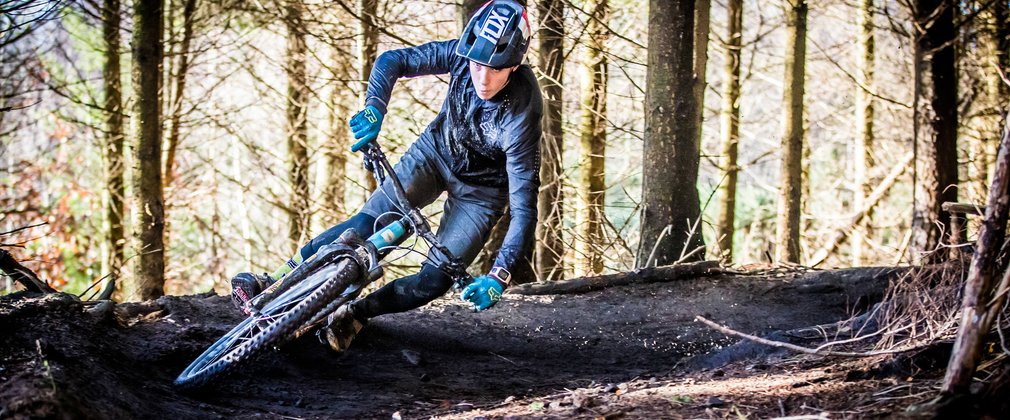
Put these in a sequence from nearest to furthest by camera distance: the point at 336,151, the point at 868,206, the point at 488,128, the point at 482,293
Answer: the point at 482,293, the point at 488,128, the point at 336,151, the point at 868,206

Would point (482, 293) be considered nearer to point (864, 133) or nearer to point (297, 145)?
point (297, 145)

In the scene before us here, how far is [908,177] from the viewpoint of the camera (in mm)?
18453

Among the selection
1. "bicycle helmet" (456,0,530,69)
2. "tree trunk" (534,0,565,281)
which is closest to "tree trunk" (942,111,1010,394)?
"bicycle helmet" (456,0,530,69)

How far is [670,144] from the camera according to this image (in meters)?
8.17

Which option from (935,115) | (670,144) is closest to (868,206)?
(935,115)

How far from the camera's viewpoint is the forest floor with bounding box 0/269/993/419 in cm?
403

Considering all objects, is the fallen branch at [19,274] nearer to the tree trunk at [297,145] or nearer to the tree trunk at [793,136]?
the tree trunk at [297,145]

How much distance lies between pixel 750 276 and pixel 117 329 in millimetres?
5763

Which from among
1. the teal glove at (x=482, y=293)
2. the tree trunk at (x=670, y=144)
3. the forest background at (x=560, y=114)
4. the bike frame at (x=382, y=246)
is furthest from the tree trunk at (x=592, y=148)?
the teal glove at (x=482, y=293)

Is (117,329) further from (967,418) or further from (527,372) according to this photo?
(967,418)

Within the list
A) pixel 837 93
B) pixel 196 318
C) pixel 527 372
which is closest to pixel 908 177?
pixel 837 93

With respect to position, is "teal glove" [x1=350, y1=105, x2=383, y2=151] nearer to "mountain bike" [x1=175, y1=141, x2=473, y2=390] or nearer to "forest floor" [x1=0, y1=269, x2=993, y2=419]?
"mountain bike" [x1=175, y1=141, x2=473, y2=390]

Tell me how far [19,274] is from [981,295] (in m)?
5.36

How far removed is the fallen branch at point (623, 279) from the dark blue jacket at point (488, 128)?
99.6 inches
